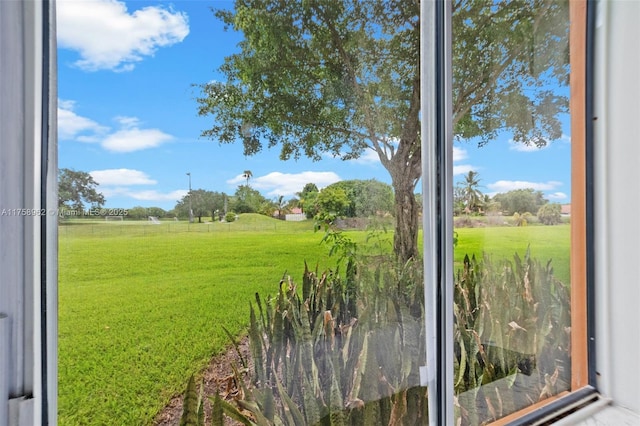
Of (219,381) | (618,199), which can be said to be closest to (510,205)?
(618,199)

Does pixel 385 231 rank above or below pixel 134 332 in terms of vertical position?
above

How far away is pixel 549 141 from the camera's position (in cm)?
117

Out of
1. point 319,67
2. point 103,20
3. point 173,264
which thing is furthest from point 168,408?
point 319,67

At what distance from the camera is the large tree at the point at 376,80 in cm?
72

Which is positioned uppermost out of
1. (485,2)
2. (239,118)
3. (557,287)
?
(485,2)

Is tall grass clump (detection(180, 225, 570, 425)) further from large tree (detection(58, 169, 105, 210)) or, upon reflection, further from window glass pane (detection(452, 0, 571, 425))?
large tree (detection(58, 169, 105, 210))

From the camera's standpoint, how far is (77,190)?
1.80 feet

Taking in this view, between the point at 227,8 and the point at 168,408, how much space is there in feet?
2.72

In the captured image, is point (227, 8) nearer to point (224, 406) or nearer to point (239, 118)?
A: point (239, 118)

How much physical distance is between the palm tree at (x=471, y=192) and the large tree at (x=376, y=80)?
0.43 feet

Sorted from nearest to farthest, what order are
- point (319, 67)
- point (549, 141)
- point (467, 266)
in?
1. point (319, 67)
2. point (467, 266)
3. point (549, 141)

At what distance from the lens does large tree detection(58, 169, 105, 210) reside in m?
0.53

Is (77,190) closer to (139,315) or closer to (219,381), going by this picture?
(139,315)

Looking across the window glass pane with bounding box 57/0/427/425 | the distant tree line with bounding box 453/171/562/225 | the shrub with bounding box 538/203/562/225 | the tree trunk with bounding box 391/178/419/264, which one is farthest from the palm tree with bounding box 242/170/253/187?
the shrub with bounding box 538/203/562/225
